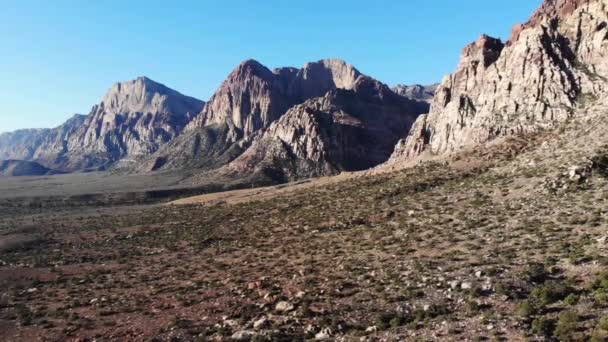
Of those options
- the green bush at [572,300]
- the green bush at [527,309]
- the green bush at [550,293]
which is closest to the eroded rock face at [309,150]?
the green bush at [550,293]

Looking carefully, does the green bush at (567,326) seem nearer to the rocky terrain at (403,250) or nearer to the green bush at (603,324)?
the rocky terrain at (403,250)

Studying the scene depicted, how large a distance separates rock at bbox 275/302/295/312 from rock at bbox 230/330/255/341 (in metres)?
2.56

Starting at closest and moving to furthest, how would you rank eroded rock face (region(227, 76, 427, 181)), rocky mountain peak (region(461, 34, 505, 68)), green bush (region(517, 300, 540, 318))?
green bush (region(517, 300, 540, 318))
rocky mountain peak (region(461, 34, 505, 68))
eroded rock face (region(227, 76, 427, 181))

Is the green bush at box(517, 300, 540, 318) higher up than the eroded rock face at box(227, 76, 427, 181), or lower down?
lower down

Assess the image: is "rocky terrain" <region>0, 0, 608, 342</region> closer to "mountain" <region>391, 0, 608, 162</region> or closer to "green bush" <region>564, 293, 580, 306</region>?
"green bush" <region>564, 293, 580, 306</region>

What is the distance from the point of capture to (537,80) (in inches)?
3000

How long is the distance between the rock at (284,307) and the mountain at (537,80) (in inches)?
2204

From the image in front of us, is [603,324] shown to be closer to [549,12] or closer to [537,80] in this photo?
[537,80]

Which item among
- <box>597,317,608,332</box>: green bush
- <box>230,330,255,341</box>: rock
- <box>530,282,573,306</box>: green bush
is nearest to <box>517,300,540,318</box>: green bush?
<box>530,282,573,306</box>: green bush

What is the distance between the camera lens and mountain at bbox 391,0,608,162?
69500 millimetres

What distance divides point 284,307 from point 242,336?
127 inches

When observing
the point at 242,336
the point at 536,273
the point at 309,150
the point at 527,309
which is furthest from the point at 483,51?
the point at 242,336

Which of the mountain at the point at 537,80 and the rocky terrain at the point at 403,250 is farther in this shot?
the mountain at the point at 537,80

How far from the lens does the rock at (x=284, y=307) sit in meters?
23.2
